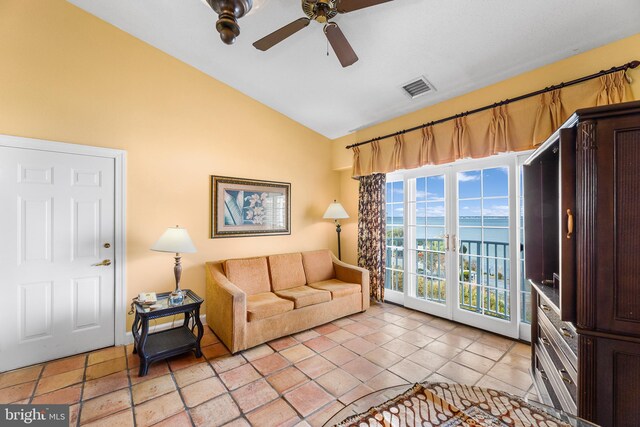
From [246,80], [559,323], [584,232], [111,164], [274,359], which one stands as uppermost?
[246,80]

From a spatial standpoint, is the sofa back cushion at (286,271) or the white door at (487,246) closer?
the white door at (487,246)

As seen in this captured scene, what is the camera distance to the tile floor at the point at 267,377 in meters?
1.85

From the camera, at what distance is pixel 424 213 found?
3730mm

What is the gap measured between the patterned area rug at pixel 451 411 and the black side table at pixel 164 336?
2118 millimetres

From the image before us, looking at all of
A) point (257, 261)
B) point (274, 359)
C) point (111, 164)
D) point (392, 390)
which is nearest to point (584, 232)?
→ point (392, 390)

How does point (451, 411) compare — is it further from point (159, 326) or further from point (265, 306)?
point (159, 326)

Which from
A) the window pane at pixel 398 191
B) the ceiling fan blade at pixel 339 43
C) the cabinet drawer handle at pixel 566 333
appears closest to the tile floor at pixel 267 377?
the cabinet drawer handle at pixel 566 333

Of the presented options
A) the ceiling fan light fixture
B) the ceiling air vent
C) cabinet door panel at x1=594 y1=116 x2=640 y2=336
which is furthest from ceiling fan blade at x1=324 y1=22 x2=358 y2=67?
cabinet door panel at x1=594 y1=116 x2=640 y2=336

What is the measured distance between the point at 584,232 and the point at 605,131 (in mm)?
479

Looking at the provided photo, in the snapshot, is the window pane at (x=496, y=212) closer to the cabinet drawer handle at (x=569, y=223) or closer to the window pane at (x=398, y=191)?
the window pane at (x=398, y=191)

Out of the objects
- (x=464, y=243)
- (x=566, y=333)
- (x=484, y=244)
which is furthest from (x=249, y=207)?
(x=566, y=333)

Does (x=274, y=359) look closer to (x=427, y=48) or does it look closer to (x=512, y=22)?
(x=427, y=48)

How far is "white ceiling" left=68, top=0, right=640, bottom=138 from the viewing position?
2053mm

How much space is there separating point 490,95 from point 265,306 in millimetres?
3392
